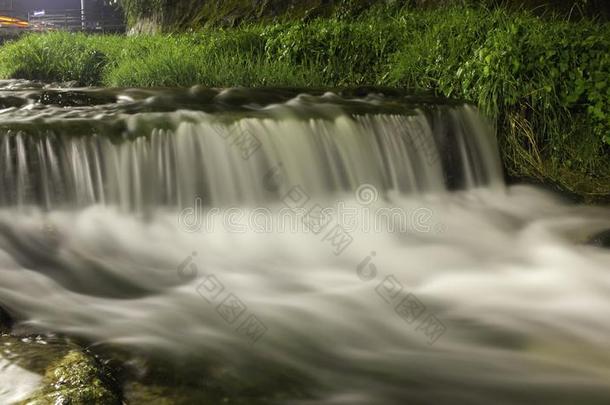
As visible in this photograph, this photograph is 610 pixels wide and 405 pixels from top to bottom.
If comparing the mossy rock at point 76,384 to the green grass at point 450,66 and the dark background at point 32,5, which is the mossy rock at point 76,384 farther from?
the dark background at point 32,5

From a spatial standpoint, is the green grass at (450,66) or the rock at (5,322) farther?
the green grass at (450,66)

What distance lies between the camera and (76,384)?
2.11m

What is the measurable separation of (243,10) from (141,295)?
344 inches

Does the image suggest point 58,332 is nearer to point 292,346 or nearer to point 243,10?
point 292,346

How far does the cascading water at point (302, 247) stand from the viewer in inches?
111

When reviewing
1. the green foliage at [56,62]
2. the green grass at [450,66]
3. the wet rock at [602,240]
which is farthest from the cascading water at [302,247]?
the green foliage at [56,62]

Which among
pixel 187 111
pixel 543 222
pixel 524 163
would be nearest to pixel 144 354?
pixel 187 111

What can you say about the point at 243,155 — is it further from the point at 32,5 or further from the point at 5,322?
the point at 32,5

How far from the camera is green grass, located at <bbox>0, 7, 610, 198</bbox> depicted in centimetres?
532

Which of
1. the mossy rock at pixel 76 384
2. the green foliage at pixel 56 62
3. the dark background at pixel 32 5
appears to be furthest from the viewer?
the dark background at pixel 32 5

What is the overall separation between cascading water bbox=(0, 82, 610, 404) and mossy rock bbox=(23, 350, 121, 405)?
0.42ft

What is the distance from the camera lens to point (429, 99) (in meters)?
5.87

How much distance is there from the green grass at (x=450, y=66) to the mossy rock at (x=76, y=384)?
13.8ft

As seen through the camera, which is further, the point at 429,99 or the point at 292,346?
the point at 429,99
